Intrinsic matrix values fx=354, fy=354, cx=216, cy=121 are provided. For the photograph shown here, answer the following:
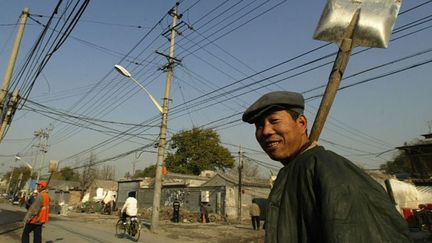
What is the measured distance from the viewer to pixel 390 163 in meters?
50.2

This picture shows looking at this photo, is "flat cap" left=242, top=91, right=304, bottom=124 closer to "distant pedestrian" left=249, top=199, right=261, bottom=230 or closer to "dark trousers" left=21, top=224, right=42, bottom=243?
"dark trousers" left=21, top=224, right=42, bottom=243

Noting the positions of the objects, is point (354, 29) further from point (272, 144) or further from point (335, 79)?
point (272, 144)

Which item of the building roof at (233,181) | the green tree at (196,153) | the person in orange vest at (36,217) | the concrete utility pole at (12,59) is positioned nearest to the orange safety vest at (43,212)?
the person in orange vest at (36,217)

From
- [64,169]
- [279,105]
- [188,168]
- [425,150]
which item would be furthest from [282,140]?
[64,169]

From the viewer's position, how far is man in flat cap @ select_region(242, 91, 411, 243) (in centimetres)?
118

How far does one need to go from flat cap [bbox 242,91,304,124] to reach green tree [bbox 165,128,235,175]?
5296 centimetres

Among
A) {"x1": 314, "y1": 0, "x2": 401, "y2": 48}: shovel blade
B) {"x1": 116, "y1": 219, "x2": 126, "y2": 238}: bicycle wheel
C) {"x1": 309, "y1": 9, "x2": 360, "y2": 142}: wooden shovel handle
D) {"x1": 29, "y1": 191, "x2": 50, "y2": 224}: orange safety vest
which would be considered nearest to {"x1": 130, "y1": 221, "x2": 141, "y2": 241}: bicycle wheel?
{"x1": 116, "y1": 219, "x2": 126, "y2": 238}: bicycle wheel

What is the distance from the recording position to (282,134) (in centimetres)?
178

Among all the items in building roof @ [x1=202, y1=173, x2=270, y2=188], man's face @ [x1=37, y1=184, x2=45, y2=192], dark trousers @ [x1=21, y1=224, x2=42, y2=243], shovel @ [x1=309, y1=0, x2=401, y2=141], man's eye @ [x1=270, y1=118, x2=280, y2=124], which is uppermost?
building roof @ [x1=202, y1=173, x2=270, y2=188]

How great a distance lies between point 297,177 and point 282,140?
40 cm

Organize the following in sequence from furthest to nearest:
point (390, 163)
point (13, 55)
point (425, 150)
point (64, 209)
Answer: point (390, 163) < point (64, 209) < point (425, 150) < point (13, 55)

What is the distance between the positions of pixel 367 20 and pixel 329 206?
4.97 ft

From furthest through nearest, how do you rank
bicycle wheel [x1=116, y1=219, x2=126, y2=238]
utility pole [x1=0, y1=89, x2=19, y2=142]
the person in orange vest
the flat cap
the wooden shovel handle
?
utility pole [x1=0, y1=89, x2=19, y2=142], bicycle wheel [x1=116, y1=219, x2=126, y2=238], the person in orange vest, the wooden shovel handle, the flat cap

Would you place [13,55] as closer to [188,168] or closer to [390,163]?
[188,168]
